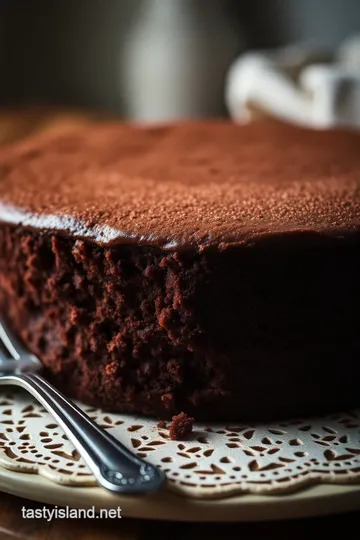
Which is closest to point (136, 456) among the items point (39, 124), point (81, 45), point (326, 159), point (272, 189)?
point (272, 189)

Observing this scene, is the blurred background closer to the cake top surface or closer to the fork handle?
the cake top surface

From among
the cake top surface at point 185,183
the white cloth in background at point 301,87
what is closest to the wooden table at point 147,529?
the cake top surface at point 185,183

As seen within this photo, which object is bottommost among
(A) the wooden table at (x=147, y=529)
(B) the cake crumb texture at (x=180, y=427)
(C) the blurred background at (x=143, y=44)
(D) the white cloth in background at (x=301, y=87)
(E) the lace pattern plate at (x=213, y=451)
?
(A) the wooden table at (x=147, y=529)

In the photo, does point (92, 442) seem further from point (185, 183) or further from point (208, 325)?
point (185, 183)

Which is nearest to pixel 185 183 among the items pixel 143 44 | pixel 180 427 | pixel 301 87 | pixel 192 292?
pixel 192 292

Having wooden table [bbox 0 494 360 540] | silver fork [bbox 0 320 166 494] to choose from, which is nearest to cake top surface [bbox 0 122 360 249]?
silver fork [bbox 0 320 166 494]

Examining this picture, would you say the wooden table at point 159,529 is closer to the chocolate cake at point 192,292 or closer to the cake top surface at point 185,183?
the chocolate cake at point 192,292
